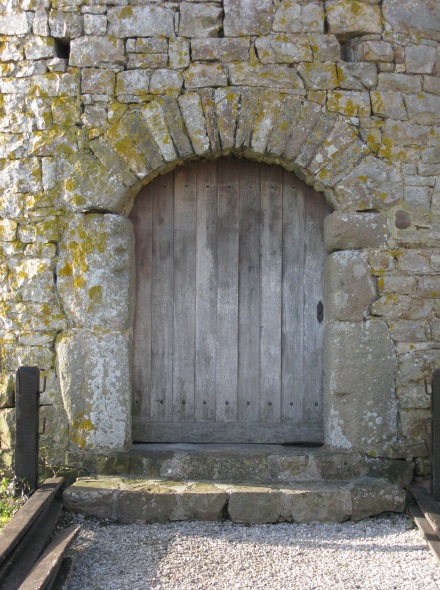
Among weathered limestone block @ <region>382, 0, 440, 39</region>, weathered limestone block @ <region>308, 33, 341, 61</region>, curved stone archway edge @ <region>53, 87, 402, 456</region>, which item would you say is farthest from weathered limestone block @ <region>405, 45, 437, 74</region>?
curved stone archway edge @ <region>53, 87, 402, 456</region>

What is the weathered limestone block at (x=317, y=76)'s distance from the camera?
4.52m

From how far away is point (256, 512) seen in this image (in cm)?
411

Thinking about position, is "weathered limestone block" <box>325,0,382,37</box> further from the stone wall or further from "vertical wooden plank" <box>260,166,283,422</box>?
"vertical wooden plank" <box>260,166,283,422</box>

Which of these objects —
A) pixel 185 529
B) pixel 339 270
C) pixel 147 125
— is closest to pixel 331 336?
pixel 339 270

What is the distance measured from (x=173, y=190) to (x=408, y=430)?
2250mm

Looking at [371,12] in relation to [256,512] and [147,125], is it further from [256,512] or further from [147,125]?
[256,512]

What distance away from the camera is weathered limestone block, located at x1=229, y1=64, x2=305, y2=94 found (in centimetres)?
451

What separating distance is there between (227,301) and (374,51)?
1905 millimetres

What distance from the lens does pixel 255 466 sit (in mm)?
4441

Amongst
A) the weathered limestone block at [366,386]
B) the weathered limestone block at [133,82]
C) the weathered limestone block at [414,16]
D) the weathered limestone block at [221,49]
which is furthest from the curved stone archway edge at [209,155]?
the weathered limestone block at [414,16]

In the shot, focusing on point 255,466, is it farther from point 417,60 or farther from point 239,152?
point 417,60

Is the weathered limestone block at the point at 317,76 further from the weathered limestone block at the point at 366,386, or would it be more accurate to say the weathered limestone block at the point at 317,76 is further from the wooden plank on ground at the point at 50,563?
the wooden plank on ground at the point at 50,563

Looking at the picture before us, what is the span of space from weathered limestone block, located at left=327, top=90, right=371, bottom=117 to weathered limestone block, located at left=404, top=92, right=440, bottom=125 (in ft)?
0.90

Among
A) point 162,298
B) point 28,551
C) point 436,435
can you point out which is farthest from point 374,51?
point 28,551
